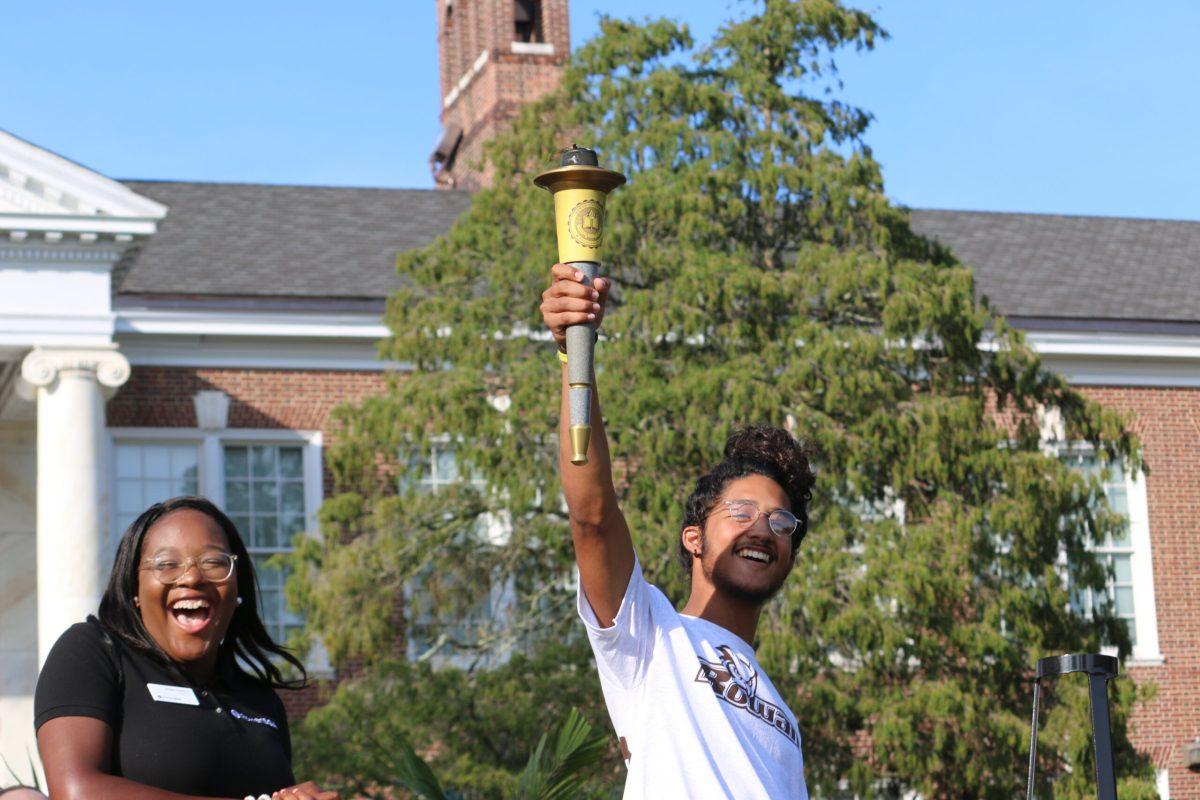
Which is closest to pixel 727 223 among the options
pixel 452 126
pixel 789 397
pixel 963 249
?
pixel 789 397

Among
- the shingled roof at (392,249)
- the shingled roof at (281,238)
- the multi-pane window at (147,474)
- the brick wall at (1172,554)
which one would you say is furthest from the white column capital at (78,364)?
the brick wall at (1172,554)

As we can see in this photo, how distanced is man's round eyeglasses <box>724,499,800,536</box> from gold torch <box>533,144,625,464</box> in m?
0.65

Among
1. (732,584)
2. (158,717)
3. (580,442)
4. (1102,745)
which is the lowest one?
(1102,745)

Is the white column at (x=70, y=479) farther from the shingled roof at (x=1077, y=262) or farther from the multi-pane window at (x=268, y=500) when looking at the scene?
the shingled roof at (x=1077, y=262)

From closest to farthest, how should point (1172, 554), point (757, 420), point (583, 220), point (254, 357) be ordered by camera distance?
point (583, 220) → point (757, 420) → point (254, 357) → point (1172, 554)

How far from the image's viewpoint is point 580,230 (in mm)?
3123

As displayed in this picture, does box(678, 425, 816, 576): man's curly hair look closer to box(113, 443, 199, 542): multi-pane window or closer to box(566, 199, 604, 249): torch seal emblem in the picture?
box(566, 199, 604, 249): torch seal emblem

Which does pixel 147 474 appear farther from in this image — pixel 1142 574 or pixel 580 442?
pixel 580 442

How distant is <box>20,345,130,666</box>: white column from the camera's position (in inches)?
635

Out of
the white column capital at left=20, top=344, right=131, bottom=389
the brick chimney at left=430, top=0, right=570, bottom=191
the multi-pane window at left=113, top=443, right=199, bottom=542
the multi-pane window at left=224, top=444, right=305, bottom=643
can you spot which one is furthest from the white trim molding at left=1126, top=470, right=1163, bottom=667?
the white column capital at left=20, top=344, right=131, bottom=389

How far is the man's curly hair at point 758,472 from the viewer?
3.85 meters

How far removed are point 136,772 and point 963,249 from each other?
74.0 feet

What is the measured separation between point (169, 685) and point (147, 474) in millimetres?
15800

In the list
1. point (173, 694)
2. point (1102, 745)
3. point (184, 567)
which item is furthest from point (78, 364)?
point (1102, 745)
